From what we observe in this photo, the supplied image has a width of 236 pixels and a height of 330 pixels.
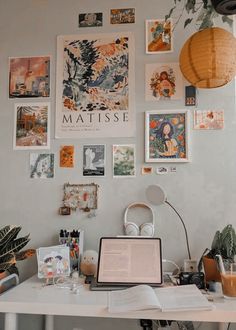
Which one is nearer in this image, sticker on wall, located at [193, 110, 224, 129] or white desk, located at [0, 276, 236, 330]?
white desk, located at [0, 276, 236, 330]

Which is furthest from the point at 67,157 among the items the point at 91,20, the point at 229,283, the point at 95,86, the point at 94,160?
the point at 229,283

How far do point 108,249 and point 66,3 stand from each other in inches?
62.4

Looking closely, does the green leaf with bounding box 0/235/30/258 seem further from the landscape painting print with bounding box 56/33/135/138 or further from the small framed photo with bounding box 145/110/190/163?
the small framed photo with bounding box 145/110/190/163

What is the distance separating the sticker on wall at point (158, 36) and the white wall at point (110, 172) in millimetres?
33

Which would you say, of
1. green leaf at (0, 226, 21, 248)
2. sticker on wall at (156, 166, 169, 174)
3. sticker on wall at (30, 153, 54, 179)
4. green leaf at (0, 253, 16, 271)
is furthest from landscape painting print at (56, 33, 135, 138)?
green leaf at (0, 253, 16, 271)

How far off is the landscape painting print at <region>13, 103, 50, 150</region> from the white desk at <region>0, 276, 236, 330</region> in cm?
89

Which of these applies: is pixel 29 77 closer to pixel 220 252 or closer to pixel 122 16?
pixel 122 16

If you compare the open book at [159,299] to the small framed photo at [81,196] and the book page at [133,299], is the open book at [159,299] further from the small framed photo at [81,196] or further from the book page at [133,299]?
the small framed photo at [81,196]

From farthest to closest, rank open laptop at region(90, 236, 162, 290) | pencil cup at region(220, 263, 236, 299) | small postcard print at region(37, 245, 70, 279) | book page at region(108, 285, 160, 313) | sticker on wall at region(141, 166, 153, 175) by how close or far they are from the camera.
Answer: sticker on wall at region(141, 166, 153, 175) < small postcard print at region(37, 245, 70, 279) < open laptop at region(90, 236, 162, 290) < pencil cup at region(220, 263, 236, 299) < book page at region(108, 285, 160, 313)

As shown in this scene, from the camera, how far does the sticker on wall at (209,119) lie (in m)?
1.98

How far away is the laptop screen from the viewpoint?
1625mm

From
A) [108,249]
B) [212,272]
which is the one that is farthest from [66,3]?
[212,272]

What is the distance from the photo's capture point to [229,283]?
4.79 ft

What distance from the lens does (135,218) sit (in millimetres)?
1991
